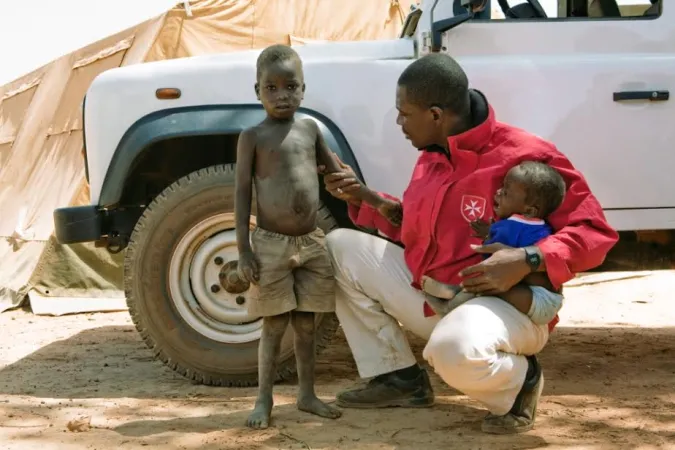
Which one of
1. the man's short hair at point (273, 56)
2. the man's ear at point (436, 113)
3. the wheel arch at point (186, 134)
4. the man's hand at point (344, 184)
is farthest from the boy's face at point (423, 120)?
the wheel arch at point (186, 134)

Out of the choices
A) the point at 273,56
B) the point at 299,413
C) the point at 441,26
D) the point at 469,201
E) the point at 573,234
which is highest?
the point at 441,26

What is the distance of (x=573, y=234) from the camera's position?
3299mm

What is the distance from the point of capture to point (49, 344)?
5922mm

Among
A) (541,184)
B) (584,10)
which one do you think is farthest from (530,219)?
(584,10)

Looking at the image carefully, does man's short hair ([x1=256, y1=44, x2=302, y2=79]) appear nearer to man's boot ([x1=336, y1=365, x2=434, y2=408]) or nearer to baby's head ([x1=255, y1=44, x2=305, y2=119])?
baby's head ([x1=255, y1=44, x2=305, y2=119])

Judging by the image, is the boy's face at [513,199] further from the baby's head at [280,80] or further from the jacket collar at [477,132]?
the baby's head at [280,80]

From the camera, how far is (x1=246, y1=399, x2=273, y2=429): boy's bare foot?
Result: 3.45m

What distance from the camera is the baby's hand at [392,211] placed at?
3.77 metres

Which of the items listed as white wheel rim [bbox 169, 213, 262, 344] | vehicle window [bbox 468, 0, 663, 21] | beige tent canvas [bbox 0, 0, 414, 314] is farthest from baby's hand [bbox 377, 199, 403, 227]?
beige tent canvas [bbox 0, 0, 414, 314]

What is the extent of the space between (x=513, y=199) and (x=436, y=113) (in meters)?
0.44

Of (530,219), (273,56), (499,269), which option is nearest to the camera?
(499,269)

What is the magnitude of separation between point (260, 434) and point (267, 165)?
0.98 meters

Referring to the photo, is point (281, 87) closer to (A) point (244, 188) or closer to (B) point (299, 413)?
(A) point (244, 188)

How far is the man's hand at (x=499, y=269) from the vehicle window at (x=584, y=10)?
4.97ft
